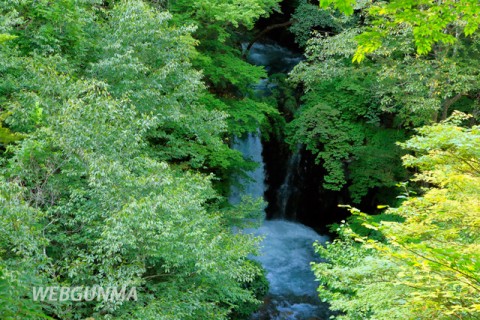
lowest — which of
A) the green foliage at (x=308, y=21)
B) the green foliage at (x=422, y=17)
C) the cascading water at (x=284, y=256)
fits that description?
the cascading water at (x=284, y=256)

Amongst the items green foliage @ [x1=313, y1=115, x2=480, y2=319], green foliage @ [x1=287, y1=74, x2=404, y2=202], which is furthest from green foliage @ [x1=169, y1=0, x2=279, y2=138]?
green foliage @ [x1=313, y1=115, x2=480, y2=319]

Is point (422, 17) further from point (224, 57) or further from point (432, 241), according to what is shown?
point (224, 57)

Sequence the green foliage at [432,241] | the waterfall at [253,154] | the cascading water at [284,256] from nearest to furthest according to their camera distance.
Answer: the green foliage at [432,241]
the cascading water at [284,256]
the waterfall at [253,154]

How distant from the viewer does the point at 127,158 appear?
7758mm

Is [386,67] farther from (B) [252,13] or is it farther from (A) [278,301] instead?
(A) [278,301]

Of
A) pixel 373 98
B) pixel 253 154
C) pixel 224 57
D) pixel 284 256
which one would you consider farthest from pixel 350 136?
pixel 224 57

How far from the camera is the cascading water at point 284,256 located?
1289 cm

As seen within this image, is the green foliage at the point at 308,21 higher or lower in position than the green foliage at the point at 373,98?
higher

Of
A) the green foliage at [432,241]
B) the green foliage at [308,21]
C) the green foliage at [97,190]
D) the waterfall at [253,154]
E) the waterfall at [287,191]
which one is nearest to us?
the green foliage at [432,241]

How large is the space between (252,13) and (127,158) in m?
7.30

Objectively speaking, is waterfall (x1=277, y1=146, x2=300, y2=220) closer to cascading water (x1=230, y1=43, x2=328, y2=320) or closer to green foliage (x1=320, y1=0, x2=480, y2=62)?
cascading water (x1=230, y1=43, x2=328, y2=320)

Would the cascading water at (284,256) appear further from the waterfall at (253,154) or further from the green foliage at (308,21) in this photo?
the green foliage at (308,21)

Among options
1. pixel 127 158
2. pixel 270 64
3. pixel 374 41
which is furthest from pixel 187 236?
pixel 270 64

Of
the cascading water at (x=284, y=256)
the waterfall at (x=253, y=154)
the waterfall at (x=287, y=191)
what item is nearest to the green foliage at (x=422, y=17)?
the cascading water at (x=284, y=256)
